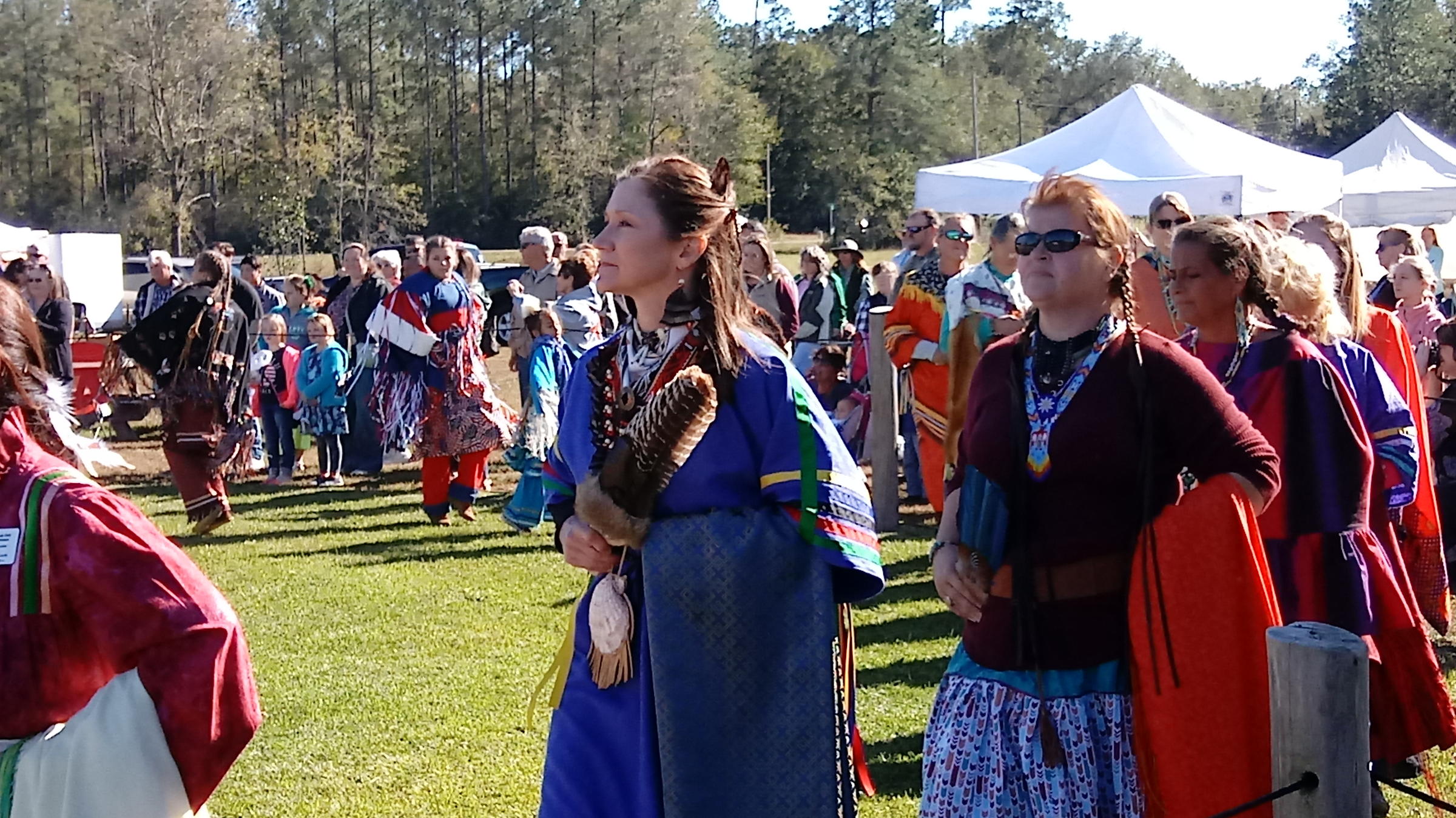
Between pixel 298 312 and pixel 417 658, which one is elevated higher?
pixel 298 312

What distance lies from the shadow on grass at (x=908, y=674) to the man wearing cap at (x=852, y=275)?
20.3ft

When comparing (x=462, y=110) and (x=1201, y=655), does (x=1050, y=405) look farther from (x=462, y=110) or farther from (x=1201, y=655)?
(x=462, y=110)

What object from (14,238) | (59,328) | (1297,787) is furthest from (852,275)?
(14,238)

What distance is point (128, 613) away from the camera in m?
2.00

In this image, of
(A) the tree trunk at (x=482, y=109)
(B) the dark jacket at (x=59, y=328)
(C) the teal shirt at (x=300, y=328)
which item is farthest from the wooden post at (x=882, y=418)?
(A) the tree trunk at (x=482, y=109)

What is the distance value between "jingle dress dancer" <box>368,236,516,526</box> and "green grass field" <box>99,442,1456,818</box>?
572 millimetres

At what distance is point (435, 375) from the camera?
9398 millimetres

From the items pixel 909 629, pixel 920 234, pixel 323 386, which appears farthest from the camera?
pixel 323 386

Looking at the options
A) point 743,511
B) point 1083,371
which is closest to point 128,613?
point 743,511

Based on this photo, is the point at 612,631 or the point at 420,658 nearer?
the point at 612,631

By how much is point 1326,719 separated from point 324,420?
10.3 metres

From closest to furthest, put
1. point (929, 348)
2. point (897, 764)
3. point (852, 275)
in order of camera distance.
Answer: point (897, 764)
point (929, 348)
point (852, 275)

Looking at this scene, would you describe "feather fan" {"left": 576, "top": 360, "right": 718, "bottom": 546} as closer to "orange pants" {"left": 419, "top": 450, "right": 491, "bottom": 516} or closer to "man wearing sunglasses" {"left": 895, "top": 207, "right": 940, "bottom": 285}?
"man wearing sunglasses" {"left": 895, "top": 207, "right": 940, "bottom": 285}

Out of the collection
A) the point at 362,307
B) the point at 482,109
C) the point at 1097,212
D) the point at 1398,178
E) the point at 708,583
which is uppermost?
the point at 482,109
